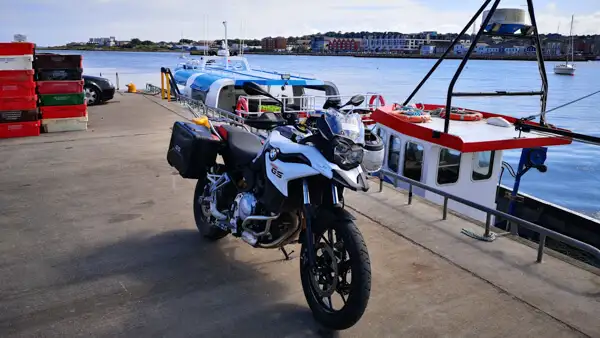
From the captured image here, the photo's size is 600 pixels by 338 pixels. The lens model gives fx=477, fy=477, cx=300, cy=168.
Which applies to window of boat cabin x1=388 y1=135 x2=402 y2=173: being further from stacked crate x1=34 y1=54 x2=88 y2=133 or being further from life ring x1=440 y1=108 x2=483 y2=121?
stacked crate x1=34 y1=54 x2=88 y2=133

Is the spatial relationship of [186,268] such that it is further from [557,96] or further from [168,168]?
[557,96]

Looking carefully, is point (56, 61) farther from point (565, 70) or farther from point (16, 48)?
point (565, 70)

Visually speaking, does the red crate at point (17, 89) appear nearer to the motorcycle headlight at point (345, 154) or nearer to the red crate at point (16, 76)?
the red crate at point (16, 76)

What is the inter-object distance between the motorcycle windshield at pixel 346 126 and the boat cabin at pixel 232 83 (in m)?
8.19

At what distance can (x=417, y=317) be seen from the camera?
12.0 ft

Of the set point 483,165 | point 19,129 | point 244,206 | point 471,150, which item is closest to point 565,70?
point 483,165

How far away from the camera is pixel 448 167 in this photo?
786 centimetres

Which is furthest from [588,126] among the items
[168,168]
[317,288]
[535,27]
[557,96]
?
[317,288]

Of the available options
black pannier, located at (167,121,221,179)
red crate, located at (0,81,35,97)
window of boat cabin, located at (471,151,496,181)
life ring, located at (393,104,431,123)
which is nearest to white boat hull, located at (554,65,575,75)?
life ring, located at (393,104,431,123)

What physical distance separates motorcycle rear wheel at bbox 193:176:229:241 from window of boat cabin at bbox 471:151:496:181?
4.85m

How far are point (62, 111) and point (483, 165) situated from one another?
957 cm

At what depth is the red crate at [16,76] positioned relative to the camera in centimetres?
1049

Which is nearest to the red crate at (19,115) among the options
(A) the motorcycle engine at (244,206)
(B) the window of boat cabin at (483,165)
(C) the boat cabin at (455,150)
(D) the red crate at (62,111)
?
(D) the red crate at (62,111)

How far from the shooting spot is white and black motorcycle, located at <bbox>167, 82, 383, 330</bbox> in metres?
3.23
